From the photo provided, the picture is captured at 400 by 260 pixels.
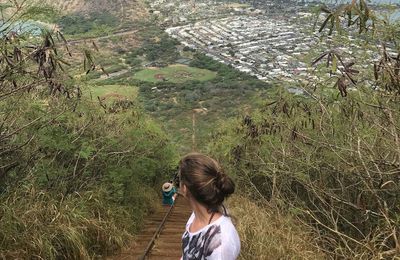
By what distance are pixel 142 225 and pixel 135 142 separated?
2.67 m

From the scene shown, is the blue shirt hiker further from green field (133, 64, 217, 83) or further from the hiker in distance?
green field (133, 64, 217, 83)

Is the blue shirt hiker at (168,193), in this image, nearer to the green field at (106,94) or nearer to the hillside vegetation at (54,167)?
the hillside vegetation at (54,167)

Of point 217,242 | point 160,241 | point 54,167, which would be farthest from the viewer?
point 160,241

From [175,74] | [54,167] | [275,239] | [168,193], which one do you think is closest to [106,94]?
[168,193]

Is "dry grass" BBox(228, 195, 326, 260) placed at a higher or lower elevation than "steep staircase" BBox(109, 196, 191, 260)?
higher

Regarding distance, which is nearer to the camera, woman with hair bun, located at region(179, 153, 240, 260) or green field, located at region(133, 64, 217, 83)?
woman with hair bun, located at region(179, 153, 240, 260)

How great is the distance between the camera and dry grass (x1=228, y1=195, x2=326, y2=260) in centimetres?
534

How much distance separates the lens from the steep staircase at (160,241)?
6391 mm

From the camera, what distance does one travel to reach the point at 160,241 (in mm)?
7168

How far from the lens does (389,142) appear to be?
533 centimetres

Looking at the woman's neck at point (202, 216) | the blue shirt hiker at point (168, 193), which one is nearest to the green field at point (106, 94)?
the blue shirt hiker at point (168, 193)

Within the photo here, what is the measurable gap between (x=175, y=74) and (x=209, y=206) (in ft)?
166

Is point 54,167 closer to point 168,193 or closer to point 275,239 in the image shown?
point 275,239

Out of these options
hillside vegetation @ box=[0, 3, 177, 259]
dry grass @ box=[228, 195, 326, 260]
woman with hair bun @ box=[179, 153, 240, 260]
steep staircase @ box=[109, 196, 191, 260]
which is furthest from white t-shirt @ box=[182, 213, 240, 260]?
steep staircase @ box=[109, 196, 191, 260]
